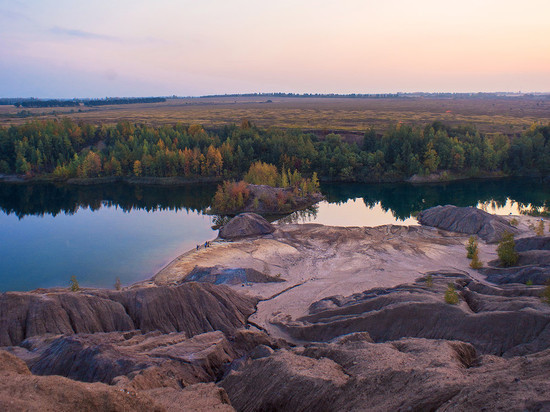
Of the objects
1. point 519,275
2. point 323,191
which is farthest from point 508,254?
point 323,191

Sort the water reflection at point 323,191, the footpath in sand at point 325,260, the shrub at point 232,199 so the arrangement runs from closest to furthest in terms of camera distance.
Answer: the footpath in sand at point 325,260 → the shrub at point 232,199 → the water reflection at point 323,191

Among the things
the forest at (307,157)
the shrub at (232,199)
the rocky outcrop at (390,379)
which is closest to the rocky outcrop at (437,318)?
the rocky outcrop at (390,379)

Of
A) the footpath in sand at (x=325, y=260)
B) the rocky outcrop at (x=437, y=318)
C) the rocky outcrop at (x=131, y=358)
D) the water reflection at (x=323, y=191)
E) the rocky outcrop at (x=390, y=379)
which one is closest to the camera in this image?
the rocky outcrop at (x=390, y=379)

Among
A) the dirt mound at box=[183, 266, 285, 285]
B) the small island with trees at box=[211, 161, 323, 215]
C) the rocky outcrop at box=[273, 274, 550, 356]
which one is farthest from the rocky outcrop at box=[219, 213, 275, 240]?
the rocky outcrop at box=[273, 274, 550, 356]

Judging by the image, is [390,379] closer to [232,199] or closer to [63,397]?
[63,397]

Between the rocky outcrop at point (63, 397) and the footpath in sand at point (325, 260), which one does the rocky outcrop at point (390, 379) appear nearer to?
the rocky outcrop at point (63, 397)

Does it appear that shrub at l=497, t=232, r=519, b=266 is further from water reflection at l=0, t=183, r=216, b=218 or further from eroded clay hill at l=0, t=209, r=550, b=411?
water reflection at l=0, t=183, r=216, b=218
